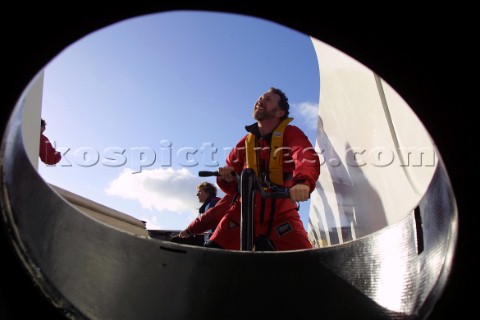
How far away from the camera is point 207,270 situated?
137cm

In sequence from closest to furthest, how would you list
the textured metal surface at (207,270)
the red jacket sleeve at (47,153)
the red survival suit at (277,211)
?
the textured metal surface at (207,270), the red survival suit at (277,211), the red jacket sleeve at (47,153)

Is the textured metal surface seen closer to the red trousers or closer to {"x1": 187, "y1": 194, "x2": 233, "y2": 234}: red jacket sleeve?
the red trousers

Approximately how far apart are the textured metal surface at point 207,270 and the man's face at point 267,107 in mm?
1217

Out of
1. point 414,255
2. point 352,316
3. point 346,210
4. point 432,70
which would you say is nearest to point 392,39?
point 432,70

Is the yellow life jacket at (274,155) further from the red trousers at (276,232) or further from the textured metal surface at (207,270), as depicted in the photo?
the textured metal surface at (207,270)

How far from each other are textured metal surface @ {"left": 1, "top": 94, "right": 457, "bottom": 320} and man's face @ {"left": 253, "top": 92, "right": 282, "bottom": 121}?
1217 millimetres

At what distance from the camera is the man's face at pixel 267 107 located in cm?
249

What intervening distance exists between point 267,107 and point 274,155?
1.03 feet

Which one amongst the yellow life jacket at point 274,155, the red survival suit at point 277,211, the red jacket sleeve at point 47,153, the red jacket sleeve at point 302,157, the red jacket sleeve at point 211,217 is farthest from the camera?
the red jacket sleeve at point 47,153

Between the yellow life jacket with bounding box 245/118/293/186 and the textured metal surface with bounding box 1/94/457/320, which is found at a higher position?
the yellow life jacket with bounding box 245/118/293/186

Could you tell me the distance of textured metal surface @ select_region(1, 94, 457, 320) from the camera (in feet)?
3.07

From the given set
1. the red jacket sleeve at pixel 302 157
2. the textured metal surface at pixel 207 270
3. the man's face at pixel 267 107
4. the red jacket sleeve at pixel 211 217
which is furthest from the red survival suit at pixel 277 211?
the textured metal surface at pixel 207 270

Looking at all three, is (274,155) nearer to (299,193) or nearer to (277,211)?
(277,211)

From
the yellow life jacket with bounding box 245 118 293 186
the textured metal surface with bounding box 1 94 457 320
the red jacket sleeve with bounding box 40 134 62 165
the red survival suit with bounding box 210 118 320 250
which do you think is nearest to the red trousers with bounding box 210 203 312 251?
the red survival suit with bounding box 210 118 320 250
